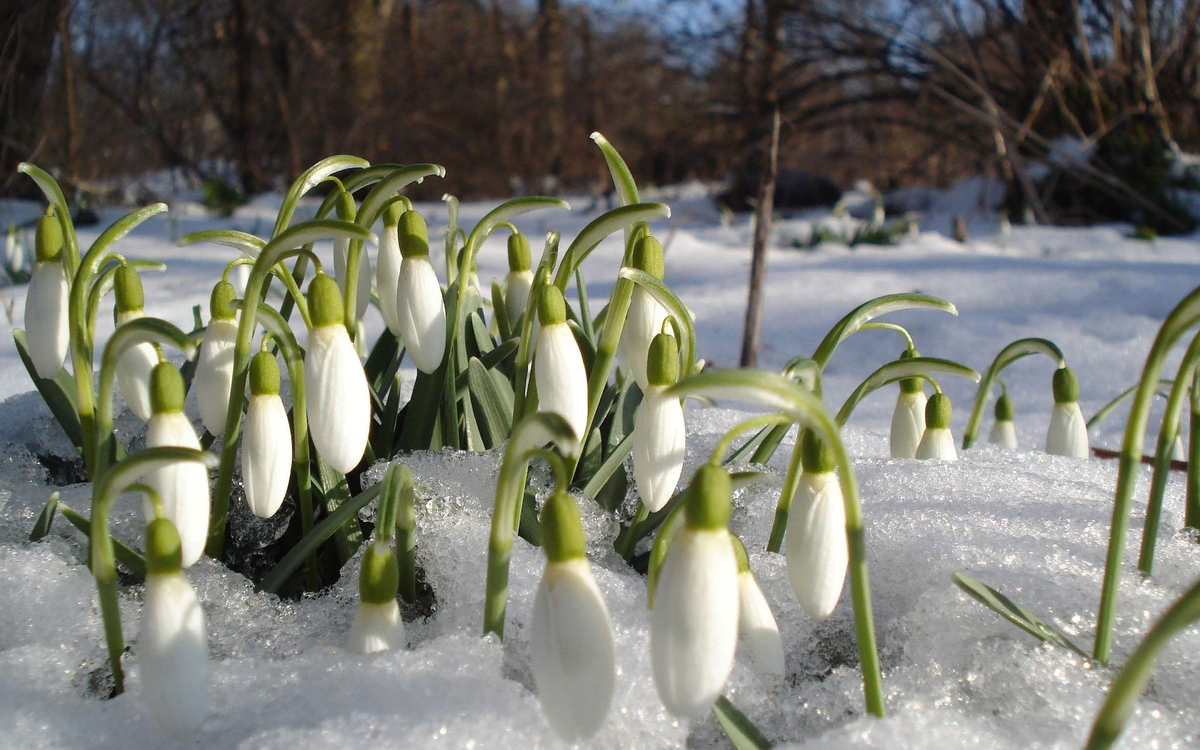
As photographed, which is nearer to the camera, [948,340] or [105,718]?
[105,718]

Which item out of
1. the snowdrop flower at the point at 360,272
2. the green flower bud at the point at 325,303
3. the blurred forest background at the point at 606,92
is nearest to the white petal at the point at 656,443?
the green flower bud at the point at 325,303

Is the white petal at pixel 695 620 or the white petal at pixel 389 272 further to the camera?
the white petal at pixel 389 272

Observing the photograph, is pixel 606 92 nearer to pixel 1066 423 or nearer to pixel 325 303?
pixel 1066 423

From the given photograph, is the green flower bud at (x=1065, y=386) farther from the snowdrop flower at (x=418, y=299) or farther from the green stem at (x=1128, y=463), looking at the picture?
the snowdrop flower at (x=418, y=299)

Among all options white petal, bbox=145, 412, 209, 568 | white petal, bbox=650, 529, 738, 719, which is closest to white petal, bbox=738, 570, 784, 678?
white petal, bbox=650, 529, 738, 719

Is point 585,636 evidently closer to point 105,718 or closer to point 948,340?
point 105,718

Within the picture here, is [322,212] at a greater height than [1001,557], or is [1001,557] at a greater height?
[322,212]

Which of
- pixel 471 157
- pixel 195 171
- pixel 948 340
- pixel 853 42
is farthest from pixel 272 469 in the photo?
pixel 471 157
